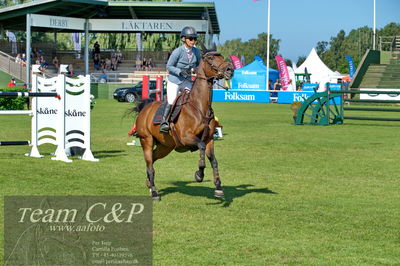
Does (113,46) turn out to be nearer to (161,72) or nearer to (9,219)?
(161,72)

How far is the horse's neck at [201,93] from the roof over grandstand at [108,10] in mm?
49528

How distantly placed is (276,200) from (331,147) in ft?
31.6

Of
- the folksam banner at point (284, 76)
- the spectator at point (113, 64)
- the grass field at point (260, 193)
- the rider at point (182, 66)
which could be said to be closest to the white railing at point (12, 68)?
the spectator at point (113, 64)

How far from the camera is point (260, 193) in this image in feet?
37.8

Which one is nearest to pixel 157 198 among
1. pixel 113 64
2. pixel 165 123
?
pixel 165 123

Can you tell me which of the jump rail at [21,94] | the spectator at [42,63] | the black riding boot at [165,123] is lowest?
the black riding boot at [165,123]

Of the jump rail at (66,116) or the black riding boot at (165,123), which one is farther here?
the jump rail at (66,116)

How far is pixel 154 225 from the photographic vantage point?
8672mm

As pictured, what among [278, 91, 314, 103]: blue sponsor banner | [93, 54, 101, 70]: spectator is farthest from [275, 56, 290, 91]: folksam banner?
[93, 54, 101, 70]: spectator

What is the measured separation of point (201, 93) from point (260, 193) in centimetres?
206

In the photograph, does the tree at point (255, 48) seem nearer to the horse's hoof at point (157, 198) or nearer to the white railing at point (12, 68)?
the white railing at point (12, 68)

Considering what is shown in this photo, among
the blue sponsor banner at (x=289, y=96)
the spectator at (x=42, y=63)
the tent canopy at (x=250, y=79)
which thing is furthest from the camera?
the tent canopy at (x=250, y=79)

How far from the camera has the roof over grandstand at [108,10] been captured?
58.7 metres

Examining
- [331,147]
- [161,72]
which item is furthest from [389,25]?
[331,147]
